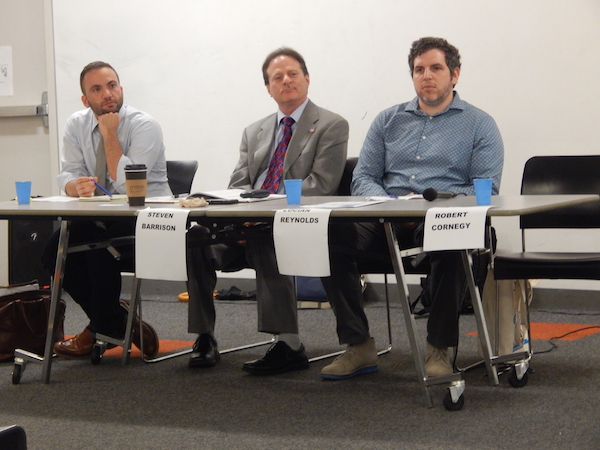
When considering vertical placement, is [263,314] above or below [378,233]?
below

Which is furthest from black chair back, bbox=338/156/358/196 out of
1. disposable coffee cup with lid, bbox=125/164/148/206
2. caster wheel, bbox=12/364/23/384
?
caster wheel, bbox=12/364/23/384

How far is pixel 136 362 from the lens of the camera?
9.49 ft

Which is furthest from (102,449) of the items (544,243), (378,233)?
(544,243)

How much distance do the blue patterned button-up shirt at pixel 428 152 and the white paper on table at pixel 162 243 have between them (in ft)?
2.87

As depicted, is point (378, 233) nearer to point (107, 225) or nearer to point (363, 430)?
point (363, 430)

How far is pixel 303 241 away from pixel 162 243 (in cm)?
44

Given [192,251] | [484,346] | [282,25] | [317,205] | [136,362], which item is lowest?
[136,362]

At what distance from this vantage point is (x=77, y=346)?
9.71ft

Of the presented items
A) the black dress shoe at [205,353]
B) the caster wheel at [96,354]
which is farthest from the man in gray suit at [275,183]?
the caster wheel at [96,354]

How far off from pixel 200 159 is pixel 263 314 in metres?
2.06

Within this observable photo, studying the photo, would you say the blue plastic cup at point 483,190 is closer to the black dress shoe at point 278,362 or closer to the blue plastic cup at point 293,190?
the blue plastic cup at point 293,190

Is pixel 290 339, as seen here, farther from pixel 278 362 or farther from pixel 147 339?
pixel 147 339

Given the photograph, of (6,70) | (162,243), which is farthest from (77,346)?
(6,70)

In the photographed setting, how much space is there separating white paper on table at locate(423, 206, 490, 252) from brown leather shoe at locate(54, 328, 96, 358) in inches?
63.2
